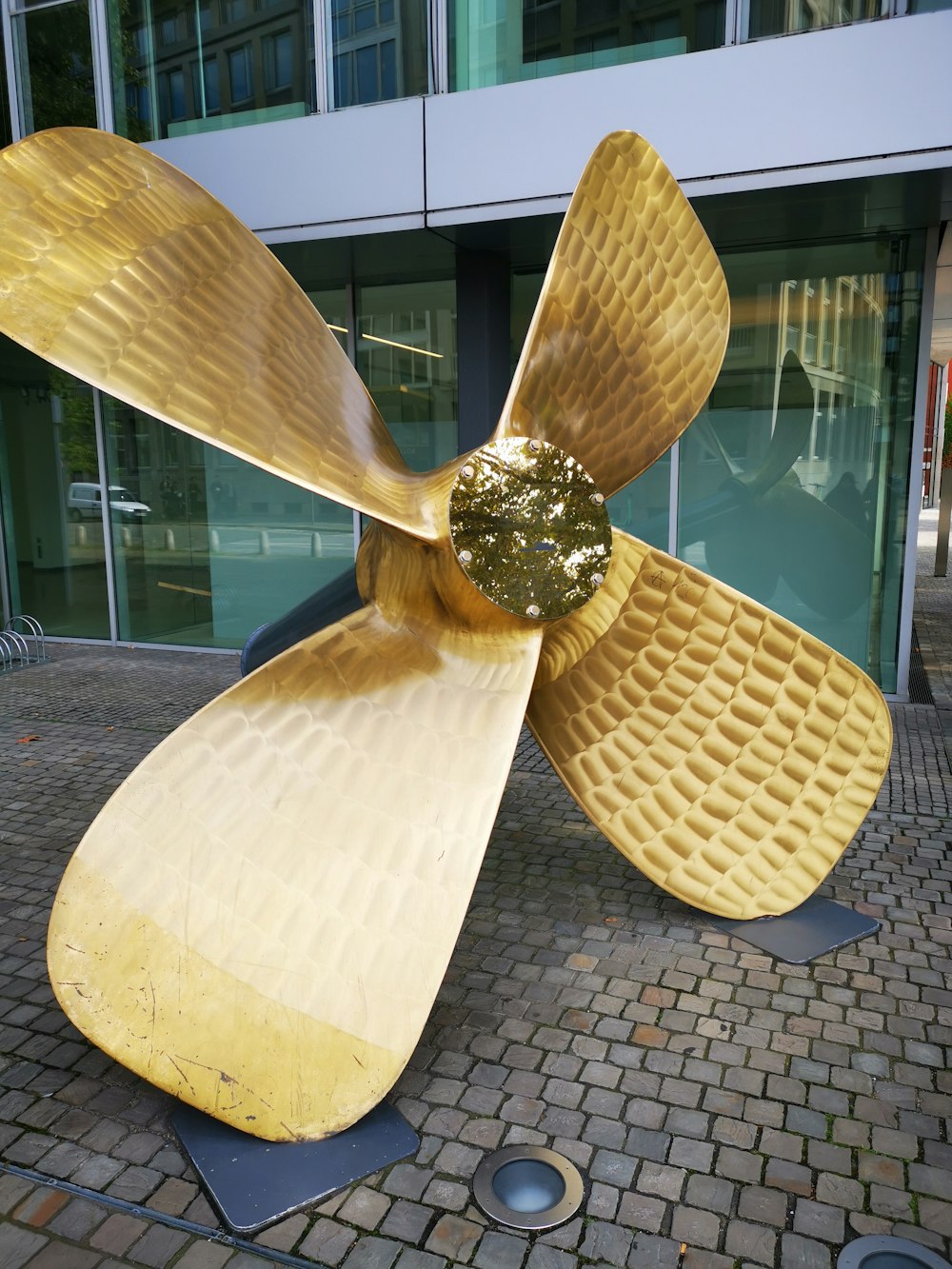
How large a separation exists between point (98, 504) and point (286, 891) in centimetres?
868

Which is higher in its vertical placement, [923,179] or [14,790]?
[923,179]

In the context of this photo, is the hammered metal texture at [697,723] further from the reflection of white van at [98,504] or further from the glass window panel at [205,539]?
the reflection of white van at [98,504]

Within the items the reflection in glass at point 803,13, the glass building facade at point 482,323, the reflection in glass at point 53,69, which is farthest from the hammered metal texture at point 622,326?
the reflection in glass at point 53,69

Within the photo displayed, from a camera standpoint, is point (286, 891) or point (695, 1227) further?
point (286, 891)

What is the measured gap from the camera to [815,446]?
8.16 m

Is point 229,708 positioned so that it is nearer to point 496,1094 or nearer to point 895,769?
point 496,1094

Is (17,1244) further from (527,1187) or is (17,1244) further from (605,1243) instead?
(605,1243)

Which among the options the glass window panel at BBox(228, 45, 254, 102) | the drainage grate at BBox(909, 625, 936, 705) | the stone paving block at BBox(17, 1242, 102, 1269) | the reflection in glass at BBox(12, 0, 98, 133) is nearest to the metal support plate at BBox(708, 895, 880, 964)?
the stone paving block at BBox(17, 1242, 102, 1269)

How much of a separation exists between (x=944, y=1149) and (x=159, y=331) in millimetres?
3222

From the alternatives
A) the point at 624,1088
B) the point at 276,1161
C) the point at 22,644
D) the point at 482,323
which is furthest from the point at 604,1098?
the point at 22,644

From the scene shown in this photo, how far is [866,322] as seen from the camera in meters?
7.82

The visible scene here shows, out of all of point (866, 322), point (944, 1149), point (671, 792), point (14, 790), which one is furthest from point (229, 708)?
point (866, 322)

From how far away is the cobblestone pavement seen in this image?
2.58 metres

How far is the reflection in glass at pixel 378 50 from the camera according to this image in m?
7.45
